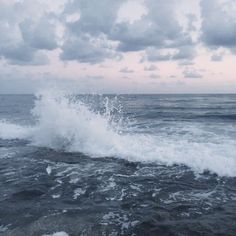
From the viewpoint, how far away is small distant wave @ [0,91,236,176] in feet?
38.1

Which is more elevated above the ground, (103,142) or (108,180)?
(103,142)

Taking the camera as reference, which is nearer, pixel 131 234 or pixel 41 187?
pixel 131 234

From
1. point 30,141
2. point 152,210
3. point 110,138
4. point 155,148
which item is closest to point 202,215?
point 152,210

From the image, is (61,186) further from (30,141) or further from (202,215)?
(30,141)

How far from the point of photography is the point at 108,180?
383 inches

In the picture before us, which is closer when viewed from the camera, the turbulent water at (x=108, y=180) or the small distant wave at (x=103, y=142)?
the turbulent water at (x=108, y=180)

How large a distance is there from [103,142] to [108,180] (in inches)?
183

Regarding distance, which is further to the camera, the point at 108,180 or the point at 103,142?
the point at 103,142

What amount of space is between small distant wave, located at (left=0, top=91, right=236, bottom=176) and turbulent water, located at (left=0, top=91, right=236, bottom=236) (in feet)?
0.15

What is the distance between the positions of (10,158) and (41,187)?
4.43 metres

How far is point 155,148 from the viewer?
1356 cm

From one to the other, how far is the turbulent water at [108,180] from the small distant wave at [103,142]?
0.05 metres

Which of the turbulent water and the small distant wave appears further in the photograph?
the small distant wave

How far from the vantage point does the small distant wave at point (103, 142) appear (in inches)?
457
